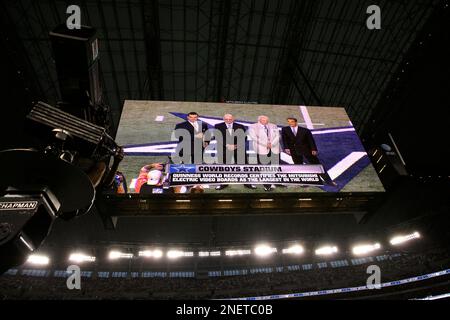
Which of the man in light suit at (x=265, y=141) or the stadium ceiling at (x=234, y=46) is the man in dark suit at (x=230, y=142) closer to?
the man in light suit at (x=265, y=141)

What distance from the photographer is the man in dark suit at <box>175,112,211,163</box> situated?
7.18 meters

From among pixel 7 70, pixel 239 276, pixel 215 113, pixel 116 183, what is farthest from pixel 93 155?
pixel 239 276

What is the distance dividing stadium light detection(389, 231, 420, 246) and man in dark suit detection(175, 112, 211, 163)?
61.5ft

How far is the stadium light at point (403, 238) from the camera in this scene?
1978cm

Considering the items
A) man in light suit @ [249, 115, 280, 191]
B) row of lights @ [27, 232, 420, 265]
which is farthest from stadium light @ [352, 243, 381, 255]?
man in light suit @ [249, 115, 280, 191]

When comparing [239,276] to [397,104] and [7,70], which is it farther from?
[7,70]

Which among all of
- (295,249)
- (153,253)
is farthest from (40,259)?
(295,249)

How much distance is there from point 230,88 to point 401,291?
16558 millimetres

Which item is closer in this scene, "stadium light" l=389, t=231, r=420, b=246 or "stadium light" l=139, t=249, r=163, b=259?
"stadium light" l=389, t=231, r=420, b=246

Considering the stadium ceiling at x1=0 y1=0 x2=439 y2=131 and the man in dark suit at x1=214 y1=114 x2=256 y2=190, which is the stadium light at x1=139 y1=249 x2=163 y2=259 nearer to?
the stadium ceiling at x1=0 y1=0 x2=439 y2=131

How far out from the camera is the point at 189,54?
16.9 meters

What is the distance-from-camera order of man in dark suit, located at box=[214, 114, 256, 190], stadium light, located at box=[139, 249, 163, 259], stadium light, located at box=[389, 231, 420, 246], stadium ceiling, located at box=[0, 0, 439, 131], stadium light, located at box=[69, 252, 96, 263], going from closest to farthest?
man in dark suit, located at box=[214, 114, 256, 190] < stadium ceiling, located at box=[0, 0, 439, 131] < stadium light, located at box=[389, 231, 420, 246] < stadium light, located at box=[139, 249, 163, 259] < stadium light, located at box=[69, 252, 96, 263]

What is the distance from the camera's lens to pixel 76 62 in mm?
2668

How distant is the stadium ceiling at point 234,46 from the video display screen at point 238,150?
5.91 m
